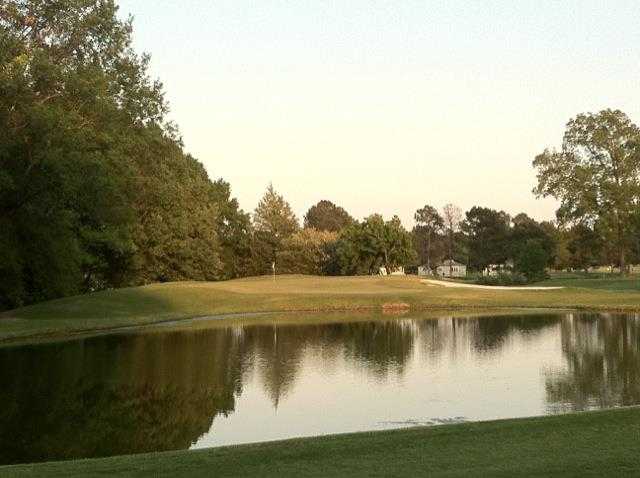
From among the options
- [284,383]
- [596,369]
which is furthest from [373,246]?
[284,383]

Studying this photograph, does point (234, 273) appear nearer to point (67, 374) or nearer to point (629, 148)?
point (629, 148)

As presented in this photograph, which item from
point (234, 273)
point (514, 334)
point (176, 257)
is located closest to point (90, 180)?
point (514, 334)

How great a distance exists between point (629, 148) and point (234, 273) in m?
45.4

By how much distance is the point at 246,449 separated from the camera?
425 inches

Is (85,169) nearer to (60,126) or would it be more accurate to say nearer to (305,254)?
(60,126)

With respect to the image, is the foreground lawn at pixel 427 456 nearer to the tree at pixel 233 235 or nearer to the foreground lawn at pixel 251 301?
the foreground lawn at pixel 251 301

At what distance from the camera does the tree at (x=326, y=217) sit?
178875mm

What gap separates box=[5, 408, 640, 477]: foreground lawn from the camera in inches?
354

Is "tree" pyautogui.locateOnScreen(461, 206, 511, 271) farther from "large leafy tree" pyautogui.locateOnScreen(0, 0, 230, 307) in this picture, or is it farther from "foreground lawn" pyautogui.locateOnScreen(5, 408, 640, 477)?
"foreground lawn" pyautogui.locateOnScreen(5, 408, 640, 477)

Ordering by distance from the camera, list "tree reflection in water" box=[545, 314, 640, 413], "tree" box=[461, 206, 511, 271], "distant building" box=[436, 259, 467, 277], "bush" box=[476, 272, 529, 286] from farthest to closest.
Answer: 1. "distant building" box=[436, 259, 467, 277]
2. "tree" box=[461, 206, 511, 271]
3. "bush" box=[476, 272, 529, 286]
4. "tree reflection in water" box=[545, 314, 640, 413]

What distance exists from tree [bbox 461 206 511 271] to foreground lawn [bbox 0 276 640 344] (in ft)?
271

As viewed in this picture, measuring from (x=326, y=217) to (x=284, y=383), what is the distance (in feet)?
540

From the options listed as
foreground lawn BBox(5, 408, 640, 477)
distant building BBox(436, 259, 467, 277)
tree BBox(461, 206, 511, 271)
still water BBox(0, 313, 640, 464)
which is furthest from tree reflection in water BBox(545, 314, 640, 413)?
distant building BBox(436, 259, 467, 277)

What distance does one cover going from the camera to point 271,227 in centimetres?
10019
